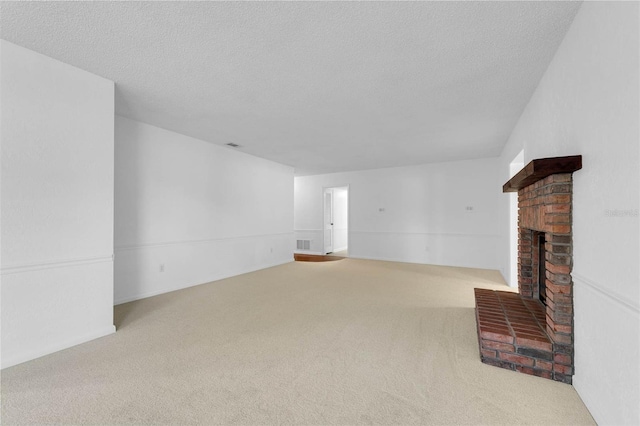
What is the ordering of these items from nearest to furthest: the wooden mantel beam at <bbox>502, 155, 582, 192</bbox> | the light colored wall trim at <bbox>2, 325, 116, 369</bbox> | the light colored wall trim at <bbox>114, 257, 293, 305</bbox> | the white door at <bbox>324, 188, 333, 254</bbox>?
the wooden mantel beam at <bbox>502, 155, 582, 192</bbox>
the light colored wall trim at <bbox>2, 325, 116, 369</bbox>
the light colored wall trim at <bbox>114, 257, 293, 305</bbox>
the white door at <bbox>324, 188, 333, 254</bbox>

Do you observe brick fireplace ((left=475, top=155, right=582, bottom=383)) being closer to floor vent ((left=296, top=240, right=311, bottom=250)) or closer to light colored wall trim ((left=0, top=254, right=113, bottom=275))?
light colored wall trim ((left=0, top=254, right=113, bottom=275))

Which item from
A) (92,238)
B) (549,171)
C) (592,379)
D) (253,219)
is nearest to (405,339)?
(592,379)

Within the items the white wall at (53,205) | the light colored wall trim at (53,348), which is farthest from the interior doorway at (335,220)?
the light colored wall trim at (53,348)

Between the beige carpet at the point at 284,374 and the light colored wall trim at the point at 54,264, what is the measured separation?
740 mm

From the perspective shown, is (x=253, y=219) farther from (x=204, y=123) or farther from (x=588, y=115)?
(x=588, y=115)

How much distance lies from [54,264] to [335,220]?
809 centimetres

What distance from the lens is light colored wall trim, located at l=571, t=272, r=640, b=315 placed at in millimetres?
1235

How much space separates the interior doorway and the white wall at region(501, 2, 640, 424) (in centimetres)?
637

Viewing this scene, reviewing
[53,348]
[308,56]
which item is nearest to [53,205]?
[53,348]

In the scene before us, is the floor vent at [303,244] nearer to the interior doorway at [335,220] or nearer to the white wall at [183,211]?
the interior doorway at [335,220]

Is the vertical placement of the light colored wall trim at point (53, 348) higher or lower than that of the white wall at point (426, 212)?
lower

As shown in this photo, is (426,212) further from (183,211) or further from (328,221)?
(183,211)

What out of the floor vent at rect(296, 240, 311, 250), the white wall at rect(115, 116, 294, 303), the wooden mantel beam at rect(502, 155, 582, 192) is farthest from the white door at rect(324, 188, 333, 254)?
the wooden mantel beam at rect(502, 155, 582, 192)

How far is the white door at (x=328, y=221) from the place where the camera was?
8.70 m
